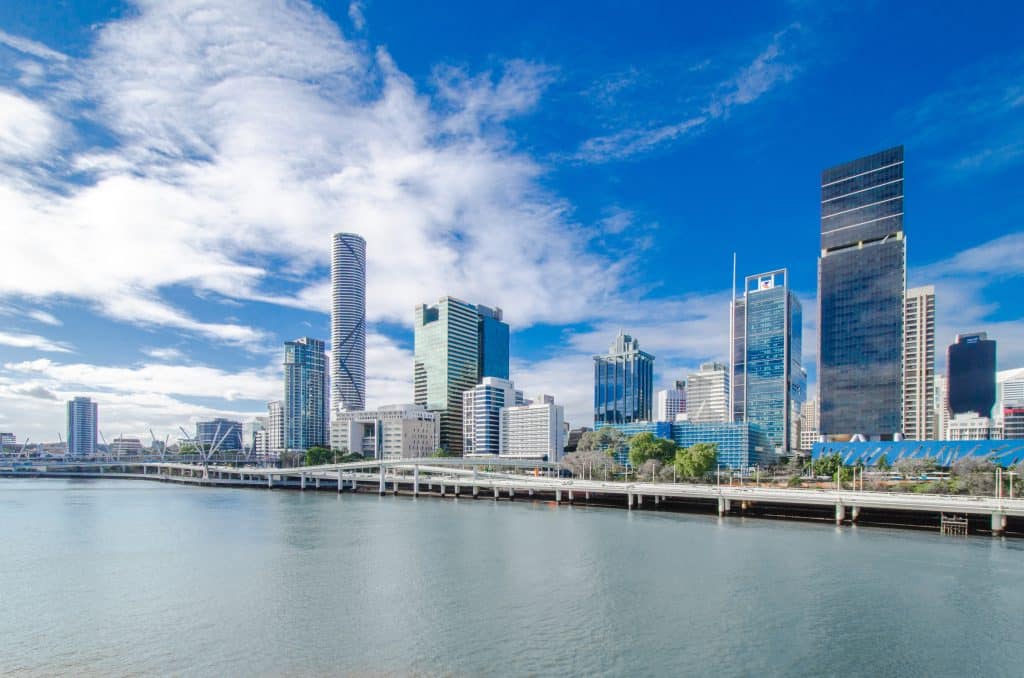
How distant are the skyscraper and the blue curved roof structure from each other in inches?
1156

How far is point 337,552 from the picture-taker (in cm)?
4900

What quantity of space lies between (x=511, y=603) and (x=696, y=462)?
80081 millimetres

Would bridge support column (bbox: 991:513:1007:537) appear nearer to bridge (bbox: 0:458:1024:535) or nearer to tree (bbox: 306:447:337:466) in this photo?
bridge (bbox: 0:458:1024:535)

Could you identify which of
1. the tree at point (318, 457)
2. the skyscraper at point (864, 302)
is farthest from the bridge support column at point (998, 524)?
the tree at point (318, 457)

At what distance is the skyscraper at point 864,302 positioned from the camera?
16938 centimetres

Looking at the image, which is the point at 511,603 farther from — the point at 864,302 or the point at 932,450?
the point at 864,302

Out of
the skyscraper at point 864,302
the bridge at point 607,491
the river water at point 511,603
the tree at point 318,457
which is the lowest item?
the tree at point 318,457

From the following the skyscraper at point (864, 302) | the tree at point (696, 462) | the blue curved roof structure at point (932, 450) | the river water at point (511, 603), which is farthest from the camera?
the skyscraper at point (864, 302)

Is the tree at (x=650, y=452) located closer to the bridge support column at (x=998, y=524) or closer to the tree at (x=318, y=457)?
the bridge support column at (x=998, y=524)

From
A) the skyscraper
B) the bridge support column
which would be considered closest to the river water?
the bridge support column

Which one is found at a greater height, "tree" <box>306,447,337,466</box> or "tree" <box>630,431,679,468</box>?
"tree" <box>630,431,679,468</box>

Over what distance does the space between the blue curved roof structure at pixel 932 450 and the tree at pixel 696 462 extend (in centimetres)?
2994

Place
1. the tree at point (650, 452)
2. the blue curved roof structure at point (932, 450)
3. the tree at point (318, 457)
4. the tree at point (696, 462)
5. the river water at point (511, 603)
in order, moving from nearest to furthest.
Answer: the river water at point (511, 603)
the tree at point (696, 462)
the blue curved roof structure at point (932, 450)
the tree at point (650, 452)
the tree at point (318, 457)

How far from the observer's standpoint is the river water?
24719 millimetres
